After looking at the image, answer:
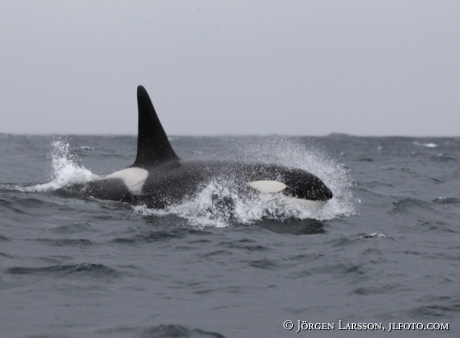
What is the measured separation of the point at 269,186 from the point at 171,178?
2.02m

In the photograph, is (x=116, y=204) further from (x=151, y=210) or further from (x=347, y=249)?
(x=347, y=249)

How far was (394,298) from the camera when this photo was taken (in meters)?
6.88

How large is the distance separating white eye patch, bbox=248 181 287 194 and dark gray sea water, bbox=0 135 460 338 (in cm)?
12

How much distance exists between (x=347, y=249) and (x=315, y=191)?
7.54 ft

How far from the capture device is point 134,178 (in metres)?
12.5

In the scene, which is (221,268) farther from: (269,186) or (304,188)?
(304,188)

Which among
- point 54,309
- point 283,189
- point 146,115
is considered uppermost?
point 146,115

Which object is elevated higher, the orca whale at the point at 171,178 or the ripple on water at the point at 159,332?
the orca whale at the point at 171,178

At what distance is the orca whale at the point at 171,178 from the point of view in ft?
37.2

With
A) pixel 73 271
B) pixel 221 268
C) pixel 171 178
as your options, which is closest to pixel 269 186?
pixel 171 178

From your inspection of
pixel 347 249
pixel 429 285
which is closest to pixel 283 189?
pixel 347 249

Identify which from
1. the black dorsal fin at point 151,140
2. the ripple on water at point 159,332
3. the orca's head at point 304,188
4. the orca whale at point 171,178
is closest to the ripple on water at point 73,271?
the ripple on water at point 159,332

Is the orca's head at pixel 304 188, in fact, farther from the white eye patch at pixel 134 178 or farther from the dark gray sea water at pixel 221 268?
the white eye patch at pixel 134 178

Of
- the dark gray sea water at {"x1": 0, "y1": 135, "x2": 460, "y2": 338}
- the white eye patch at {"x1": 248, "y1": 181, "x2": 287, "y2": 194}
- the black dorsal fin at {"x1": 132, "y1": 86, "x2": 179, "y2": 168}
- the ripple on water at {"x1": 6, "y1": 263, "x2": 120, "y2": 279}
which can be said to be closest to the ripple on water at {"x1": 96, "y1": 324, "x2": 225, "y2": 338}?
the dark gray sea water at {"x1": 0, "y1": 135, "x2": 460, "y2": 338}
